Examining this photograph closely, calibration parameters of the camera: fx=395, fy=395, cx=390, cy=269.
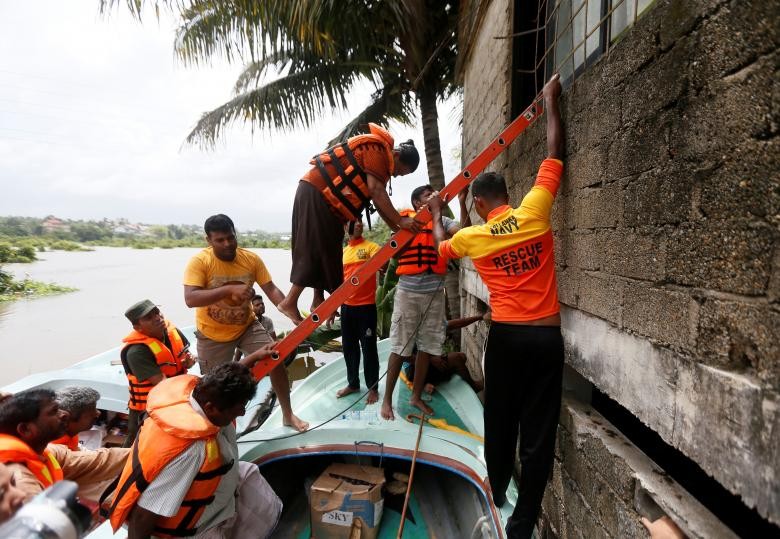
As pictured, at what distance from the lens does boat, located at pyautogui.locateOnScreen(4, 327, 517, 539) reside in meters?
2.76

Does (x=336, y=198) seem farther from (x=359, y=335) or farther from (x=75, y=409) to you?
(x=75, y=409)

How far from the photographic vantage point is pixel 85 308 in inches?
587

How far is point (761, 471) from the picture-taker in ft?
3.06

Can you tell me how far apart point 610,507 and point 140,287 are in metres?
19.7

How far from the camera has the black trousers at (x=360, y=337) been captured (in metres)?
3.81

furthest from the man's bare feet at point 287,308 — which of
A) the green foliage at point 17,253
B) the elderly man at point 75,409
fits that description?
the green foliage at point 17,253

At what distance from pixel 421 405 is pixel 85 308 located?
1648cm

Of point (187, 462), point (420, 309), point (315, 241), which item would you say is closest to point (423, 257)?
point (420, 309)

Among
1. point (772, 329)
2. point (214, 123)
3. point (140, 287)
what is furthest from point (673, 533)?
point (140, 287)

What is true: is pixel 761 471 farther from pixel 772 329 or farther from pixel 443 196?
pixel 443 196

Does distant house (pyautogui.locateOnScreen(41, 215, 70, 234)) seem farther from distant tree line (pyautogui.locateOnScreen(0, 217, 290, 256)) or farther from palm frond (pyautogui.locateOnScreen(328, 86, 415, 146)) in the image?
palm frond (pyautogui.locateOnScreen(328, 86, 415, 146))

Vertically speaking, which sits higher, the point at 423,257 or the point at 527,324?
the point at 423,257

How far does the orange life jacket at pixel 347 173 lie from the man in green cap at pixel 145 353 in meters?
2.16

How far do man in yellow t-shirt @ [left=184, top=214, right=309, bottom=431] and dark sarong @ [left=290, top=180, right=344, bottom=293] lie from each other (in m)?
0.49
